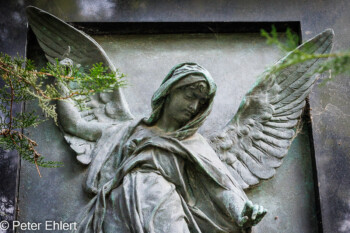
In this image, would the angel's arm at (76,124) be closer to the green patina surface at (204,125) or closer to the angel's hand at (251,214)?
the green patina surface at (204,125)

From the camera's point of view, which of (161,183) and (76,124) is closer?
(161,183)

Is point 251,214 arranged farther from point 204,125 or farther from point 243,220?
point 204,125

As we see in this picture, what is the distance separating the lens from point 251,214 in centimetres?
404

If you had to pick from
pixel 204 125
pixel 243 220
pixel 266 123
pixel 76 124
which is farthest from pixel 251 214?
pixel 76 124

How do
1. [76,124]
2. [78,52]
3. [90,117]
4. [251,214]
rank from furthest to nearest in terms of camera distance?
[78,52], [90,117], [76,124], [251,214]

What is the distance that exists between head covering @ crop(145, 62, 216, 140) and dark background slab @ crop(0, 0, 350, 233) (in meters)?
1.03

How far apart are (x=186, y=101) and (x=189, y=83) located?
0.13 meters

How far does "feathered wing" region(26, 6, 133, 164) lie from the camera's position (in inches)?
199

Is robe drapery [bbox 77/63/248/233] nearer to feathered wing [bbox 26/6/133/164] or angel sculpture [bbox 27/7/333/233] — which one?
angel sculpture [bbox 27/7/333/233]

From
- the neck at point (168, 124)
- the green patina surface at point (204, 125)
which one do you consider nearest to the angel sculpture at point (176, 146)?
the neck at point (168, 124)

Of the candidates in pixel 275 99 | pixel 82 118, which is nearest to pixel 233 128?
pixel 275 99

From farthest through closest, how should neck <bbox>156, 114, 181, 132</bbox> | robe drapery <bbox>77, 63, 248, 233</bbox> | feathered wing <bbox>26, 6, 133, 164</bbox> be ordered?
1. feathered wing <bbox>26, 6, 133, 164</bbox>
2. neck <bbox>156, 114, 181, 132</bbox>
3. robe drapery <bbox>77, 63, 248, 233</bbox>

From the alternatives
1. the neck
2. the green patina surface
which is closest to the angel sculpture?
the neck

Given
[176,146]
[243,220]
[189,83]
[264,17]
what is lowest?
[243,220]
